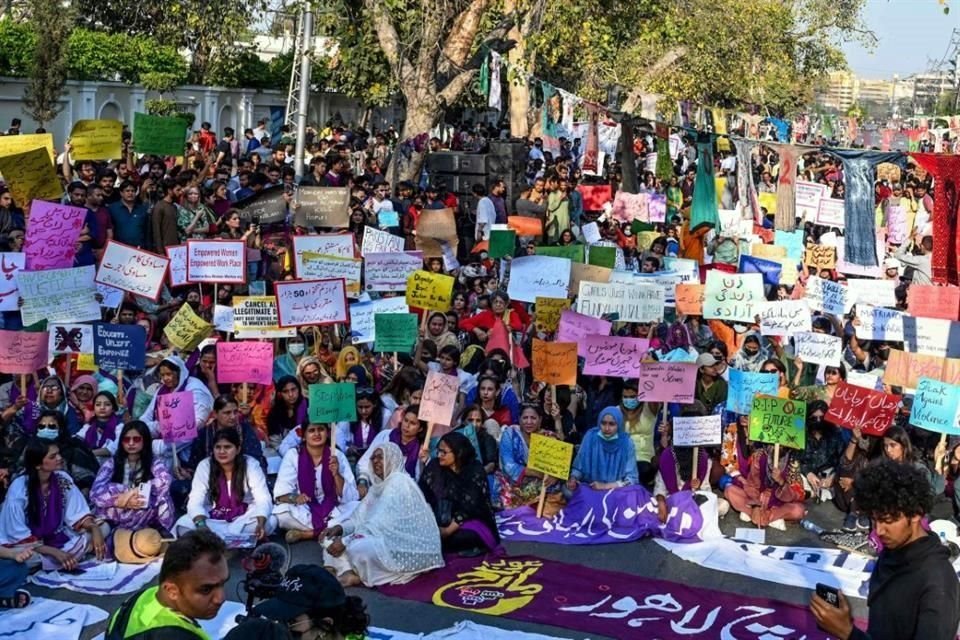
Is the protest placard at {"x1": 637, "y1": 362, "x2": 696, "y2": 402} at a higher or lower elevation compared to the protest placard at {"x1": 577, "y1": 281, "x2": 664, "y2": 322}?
lower

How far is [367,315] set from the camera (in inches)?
475

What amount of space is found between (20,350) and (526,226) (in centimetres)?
783

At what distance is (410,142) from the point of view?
65.0 feet

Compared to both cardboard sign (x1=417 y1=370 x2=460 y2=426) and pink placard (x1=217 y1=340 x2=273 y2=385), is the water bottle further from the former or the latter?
pink placard (x1=217 y1=340 x2=273 y2=385)

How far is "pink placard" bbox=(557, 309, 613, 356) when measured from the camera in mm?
11375

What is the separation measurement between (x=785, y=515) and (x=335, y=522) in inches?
124

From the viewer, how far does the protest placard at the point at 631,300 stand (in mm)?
12062

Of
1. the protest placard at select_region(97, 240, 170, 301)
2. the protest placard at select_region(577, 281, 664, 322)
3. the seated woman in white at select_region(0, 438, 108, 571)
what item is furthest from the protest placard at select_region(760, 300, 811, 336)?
the seated woman in white at select_region(0, 438, 108, 571)

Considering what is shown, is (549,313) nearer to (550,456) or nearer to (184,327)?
(550,456)

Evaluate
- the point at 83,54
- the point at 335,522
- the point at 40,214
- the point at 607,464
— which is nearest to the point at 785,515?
the point at 607,464

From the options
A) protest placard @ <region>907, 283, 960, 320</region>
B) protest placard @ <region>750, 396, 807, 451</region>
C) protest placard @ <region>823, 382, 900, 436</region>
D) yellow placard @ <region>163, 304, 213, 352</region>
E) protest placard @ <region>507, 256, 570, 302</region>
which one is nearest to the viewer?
protest placard @ <region>823, 382, 900, 436</region>

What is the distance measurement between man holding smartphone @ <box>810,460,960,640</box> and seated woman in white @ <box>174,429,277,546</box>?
5164 millimetres

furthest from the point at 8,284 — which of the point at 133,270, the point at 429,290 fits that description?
the point at 429,290

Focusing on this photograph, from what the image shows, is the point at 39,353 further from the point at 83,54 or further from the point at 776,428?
the point at 83,54
